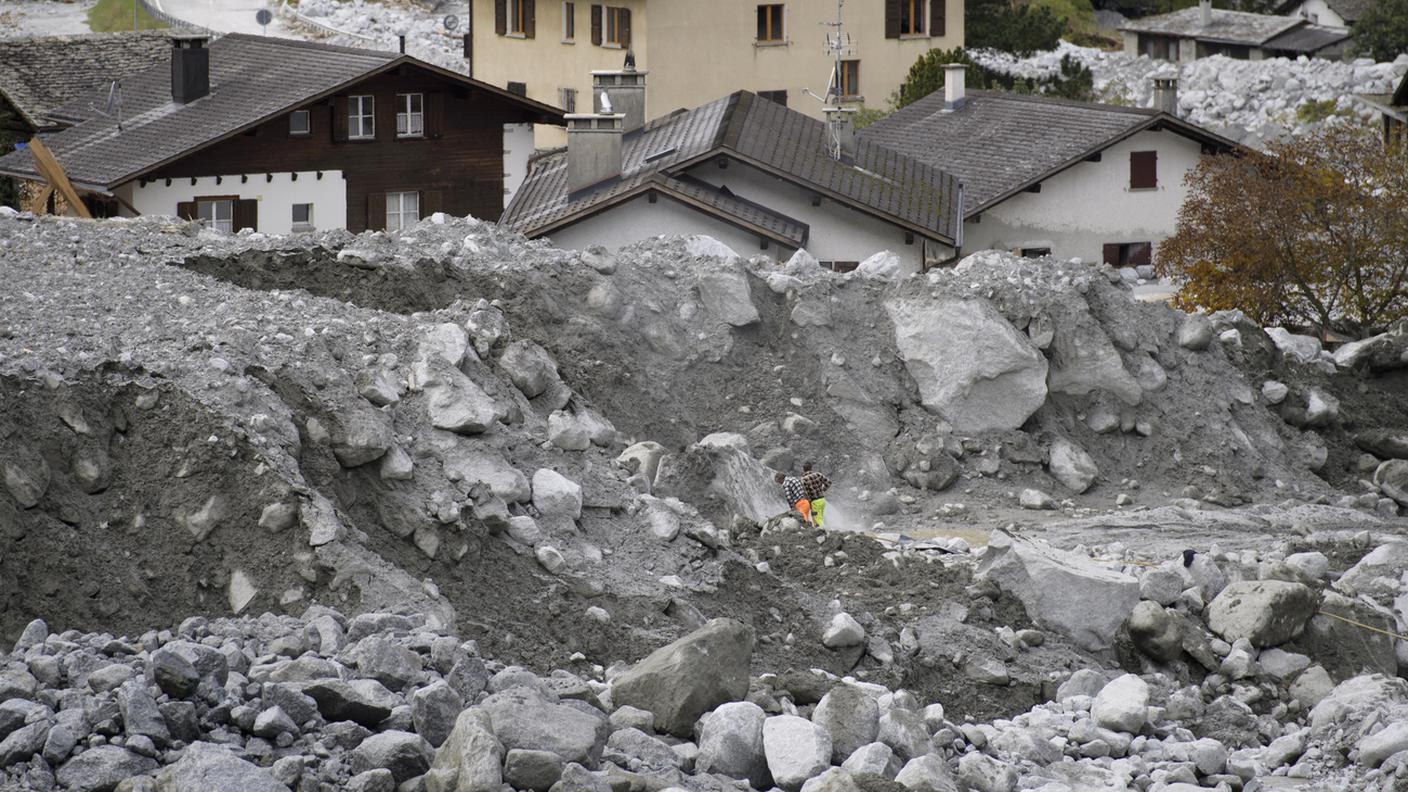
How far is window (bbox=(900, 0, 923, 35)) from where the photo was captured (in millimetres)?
54750

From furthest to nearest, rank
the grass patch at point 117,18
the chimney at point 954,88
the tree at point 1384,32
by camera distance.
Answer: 1. the grass patch at point 117,18
2. the tree at point 1384,32
3. the chimney at point 954,88

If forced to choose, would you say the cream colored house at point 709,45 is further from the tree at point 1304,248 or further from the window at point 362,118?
the tree at point 1304,248

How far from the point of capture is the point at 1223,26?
229 feet

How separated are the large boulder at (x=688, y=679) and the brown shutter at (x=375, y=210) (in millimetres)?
24987

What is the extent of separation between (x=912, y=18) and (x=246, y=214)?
85.5ft

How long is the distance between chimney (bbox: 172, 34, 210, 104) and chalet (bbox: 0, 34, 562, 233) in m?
0.03

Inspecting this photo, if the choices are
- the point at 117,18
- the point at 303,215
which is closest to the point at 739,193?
the point at 303,215

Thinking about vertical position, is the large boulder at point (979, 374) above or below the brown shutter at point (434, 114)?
below

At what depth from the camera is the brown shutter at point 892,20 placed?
179 feet

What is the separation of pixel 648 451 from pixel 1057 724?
5932 millimetres

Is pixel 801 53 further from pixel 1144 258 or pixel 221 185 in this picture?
pixel 221 185

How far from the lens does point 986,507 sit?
2136 cm

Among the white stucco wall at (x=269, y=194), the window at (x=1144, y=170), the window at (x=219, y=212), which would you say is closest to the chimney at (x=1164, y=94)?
the window at (x=1144, y=170)

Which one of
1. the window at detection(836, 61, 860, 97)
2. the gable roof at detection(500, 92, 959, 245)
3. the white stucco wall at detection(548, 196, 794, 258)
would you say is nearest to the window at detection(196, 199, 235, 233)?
the gable roof at detection(500, 92, 959, 245)
